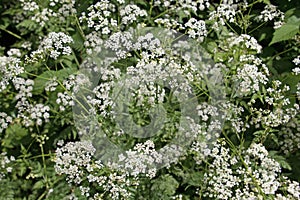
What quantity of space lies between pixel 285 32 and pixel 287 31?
23mm

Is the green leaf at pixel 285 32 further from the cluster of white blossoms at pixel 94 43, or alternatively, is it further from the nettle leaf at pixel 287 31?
the cluster of white blossoms at pixel 94 43

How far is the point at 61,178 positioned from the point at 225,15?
6.65 ft

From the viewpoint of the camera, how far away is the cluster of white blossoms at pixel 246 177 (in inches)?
158

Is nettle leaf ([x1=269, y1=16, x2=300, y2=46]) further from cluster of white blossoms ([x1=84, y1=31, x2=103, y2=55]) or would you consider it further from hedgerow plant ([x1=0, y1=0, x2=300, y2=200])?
cluster of white blossoms ([x1=84, y1=31, x2=103, y2=55])

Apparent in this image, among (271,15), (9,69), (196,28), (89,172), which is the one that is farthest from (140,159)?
(271,15)

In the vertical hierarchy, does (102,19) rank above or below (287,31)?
above

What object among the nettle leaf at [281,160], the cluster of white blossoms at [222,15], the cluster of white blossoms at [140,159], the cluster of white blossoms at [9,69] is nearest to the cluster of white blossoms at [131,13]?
the cluster of white blossoms at [222,15]

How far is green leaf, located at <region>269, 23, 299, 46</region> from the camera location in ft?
15.3

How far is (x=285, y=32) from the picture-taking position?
15.4 feet

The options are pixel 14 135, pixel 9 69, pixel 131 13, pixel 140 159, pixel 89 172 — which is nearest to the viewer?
pixel 140 159

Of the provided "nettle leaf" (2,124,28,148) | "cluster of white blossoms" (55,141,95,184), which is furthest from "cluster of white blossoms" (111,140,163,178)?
"nettle leaf" (2,124,28,148)

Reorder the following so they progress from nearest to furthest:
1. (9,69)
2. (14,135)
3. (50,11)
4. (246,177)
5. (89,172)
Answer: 1. (246,177)
2. (89,172)
3. (9,69)
4. (50,11)
5. (14,135)

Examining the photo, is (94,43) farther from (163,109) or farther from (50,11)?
(163,109)

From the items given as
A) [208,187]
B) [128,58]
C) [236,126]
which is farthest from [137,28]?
[208,187]
